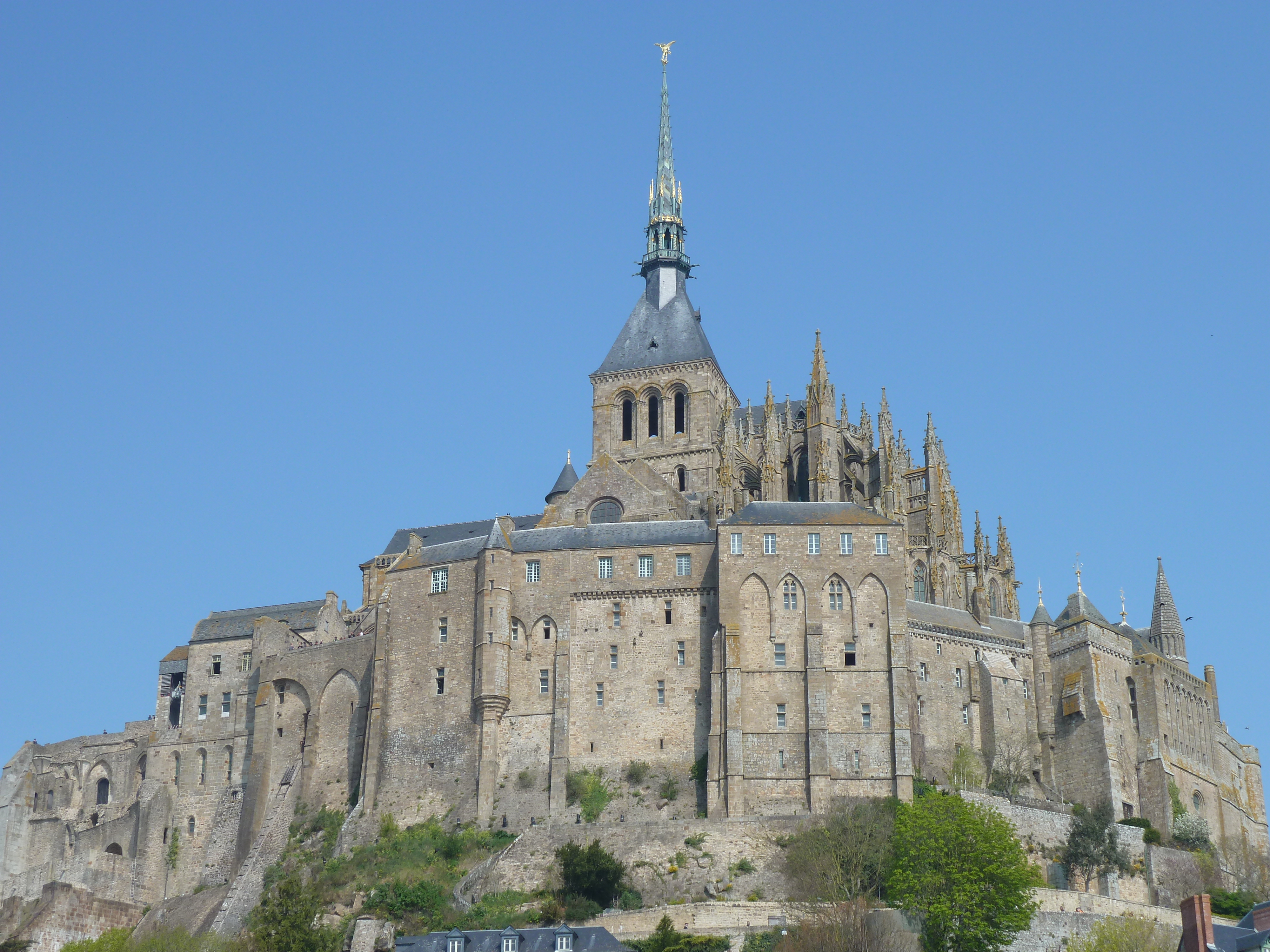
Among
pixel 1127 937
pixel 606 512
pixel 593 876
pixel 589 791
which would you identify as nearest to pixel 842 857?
pixel 593 876

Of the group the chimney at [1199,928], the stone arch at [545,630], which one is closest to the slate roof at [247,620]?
the stone arch at [545,630]

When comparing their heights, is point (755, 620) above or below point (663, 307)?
below

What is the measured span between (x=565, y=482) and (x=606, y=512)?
8.84 m

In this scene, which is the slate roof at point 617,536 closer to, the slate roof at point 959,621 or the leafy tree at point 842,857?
the slate roof at point 959,621

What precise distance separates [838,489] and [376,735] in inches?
1054

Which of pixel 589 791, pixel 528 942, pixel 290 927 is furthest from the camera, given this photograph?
pixel 589 791

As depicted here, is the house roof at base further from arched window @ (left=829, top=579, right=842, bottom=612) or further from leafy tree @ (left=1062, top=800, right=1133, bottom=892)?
leafy tree @ (left=1062, top=800, right=1133, bottom=892)

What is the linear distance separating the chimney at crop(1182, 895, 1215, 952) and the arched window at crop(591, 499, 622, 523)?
51555 millimetres

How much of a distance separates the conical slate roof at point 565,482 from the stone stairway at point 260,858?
21.8 metres

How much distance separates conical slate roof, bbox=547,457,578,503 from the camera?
111m

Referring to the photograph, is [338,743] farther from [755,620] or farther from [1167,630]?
[1167,630]

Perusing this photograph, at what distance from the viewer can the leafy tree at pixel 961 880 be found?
241ft

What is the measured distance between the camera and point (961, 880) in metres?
74.8

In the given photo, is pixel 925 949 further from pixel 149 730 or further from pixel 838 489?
pixel 149 730
